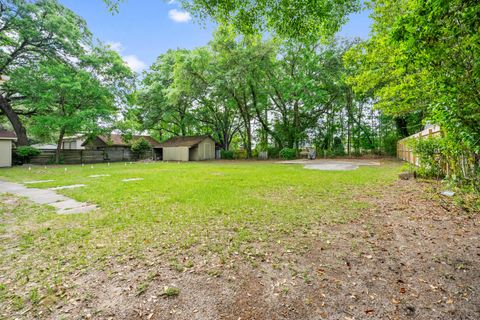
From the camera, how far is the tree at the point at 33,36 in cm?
1536

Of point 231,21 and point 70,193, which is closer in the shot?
point 231,21

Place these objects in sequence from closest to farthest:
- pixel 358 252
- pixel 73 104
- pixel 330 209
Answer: pixel 358 252, pixel 330 209, pixel 73 104

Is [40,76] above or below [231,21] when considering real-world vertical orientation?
above

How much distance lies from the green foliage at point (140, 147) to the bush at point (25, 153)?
26.5 feet

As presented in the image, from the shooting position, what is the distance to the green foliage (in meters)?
24.4

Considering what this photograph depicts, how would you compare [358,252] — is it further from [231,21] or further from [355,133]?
[355,133]

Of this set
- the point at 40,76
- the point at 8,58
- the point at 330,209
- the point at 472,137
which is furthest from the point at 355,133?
the point at 8,58

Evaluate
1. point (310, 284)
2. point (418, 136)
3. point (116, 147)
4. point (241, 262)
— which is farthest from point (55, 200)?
point (116, 147)

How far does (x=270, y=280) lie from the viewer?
218 cm

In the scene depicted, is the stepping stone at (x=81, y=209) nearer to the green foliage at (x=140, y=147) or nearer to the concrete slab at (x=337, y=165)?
the concrete slab at (x=337, y=165)

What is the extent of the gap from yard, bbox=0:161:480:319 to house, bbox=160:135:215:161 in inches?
769

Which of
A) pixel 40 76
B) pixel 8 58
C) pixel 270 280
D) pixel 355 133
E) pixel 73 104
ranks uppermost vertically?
pixel 8 58

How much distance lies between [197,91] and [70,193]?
16.4 metres

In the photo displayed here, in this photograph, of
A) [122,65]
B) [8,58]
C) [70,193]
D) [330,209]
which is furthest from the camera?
[122,65]
